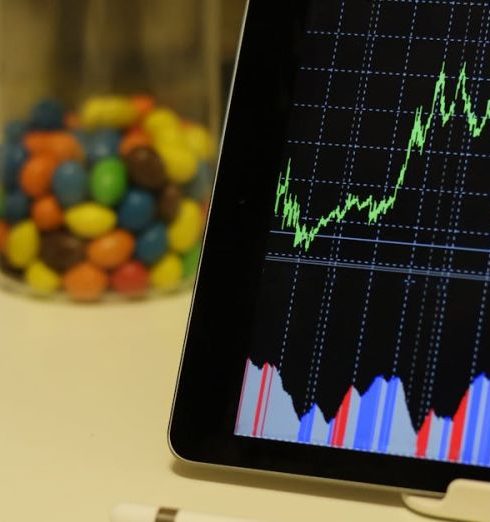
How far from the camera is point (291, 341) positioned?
1.37ft

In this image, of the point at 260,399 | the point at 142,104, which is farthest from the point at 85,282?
the point at 260,399

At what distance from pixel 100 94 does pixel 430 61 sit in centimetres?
29

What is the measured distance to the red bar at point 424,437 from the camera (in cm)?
40

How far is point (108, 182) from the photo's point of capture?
0.61m

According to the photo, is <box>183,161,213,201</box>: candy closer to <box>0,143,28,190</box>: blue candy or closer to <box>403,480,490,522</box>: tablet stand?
<box>0,143,28,190</box>: blue candy

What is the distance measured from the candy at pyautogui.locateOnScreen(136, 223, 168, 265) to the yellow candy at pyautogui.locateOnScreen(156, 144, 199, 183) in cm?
4

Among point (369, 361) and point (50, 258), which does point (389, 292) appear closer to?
point (369, 361)

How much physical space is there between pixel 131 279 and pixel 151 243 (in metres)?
0.03

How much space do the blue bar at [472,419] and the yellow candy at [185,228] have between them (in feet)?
0.93

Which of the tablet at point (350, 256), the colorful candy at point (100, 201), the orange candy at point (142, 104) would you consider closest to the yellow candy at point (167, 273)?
the colorful candy at point (100, 201)

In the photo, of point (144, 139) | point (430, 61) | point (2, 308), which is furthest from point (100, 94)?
point (430, 61)

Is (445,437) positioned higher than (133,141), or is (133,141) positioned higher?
(133,141)

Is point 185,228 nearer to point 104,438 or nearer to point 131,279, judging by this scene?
point 131,279

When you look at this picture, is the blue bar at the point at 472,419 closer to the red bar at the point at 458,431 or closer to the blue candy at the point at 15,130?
the red bar at the point at 458,431
